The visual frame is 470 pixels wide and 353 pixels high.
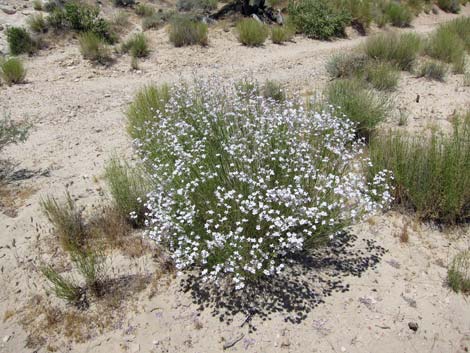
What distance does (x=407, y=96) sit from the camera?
25.0 ft

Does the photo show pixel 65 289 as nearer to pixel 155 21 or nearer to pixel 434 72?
pixel 434 72

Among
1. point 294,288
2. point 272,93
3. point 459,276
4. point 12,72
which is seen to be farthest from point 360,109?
point 12,72

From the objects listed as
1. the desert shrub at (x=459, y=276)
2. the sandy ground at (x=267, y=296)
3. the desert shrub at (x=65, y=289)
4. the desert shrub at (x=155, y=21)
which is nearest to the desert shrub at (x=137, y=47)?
the desert shrub at (x=155, y=21)

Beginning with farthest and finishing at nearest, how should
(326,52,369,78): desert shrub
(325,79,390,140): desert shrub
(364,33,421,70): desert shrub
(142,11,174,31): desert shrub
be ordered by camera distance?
(142,11,174,31): desert shrub
(364,33,421,70): desert shrub
(326,52,369,78): desert shrub
(325,79,390,140): desert shrub

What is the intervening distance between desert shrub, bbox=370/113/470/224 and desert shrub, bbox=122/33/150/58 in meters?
7.94

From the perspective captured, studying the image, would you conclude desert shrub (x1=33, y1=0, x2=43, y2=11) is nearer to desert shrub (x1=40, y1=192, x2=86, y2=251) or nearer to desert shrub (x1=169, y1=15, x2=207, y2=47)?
desert shrub (x1=169, y1=15, x2=207, y2=47)

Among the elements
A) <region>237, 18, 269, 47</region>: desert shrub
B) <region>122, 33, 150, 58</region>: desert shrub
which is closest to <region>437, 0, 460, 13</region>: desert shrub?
<region>237, 18, 269, 47</region>: desert shrub

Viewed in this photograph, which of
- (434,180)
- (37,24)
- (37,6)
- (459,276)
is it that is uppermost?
(37,6)

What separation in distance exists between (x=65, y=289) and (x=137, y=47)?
27.6ft

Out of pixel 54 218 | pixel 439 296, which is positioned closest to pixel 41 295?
pixel 54 218

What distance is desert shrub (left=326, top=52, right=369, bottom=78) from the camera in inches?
330

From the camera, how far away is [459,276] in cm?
344

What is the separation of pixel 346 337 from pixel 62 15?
1227 cm

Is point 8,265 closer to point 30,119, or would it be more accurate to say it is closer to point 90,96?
point 30,119
